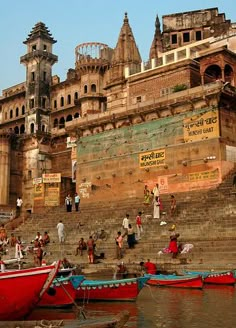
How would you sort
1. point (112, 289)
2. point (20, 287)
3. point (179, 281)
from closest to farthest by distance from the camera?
point (20, 287) → point (112, 289) → point (179, 281)

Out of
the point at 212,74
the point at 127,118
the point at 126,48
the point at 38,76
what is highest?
the point at 38,76

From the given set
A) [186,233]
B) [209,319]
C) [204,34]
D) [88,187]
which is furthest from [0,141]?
[209,319]

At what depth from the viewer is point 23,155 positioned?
4153cm

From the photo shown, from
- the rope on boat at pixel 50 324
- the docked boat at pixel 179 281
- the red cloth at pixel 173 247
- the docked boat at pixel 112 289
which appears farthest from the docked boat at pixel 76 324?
the red cloth at pixel 173 247

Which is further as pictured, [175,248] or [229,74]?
[229,74]

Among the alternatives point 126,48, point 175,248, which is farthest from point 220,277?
point 126,48

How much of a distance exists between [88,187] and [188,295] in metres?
18.7

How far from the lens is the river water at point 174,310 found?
307 inches

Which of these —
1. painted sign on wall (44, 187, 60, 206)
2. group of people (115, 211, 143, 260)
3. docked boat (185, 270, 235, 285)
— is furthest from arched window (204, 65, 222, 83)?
docked boat (185, 270, 235, 285)

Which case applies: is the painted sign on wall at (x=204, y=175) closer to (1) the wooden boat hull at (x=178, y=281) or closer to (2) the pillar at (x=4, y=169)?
(1) the wooden boat hull at (x=178, y=281)

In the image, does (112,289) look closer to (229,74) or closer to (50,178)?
(229,74)

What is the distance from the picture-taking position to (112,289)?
10.3 meters

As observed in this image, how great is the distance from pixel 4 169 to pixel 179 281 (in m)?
30.1

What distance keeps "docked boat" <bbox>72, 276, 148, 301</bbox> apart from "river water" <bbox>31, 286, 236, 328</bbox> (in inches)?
7.2
